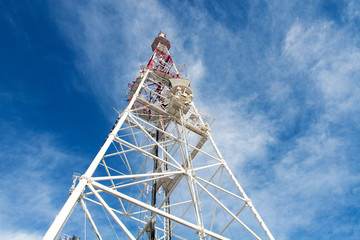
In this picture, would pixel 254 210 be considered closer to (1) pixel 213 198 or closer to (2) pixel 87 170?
(1) pixel 213 198

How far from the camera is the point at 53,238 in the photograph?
6934mm

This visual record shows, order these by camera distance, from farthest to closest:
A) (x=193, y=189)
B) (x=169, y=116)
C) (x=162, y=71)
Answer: (x=162, y=71), (x=169, y=116), (x=193, y=189)

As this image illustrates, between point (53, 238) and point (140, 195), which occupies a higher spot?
point (140, 195)

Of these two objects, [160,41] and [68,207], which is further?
[160,41]

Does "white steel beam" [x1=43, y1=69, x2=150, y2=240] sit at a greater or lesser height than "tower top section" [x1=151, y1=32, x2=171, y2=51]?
lesser

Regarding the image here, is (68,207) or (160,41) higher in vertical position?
(160,41)

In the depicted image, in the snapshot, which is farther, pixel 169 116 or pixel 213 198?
Answer: pixel 169 116

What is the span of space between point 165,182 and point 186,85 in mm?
7025

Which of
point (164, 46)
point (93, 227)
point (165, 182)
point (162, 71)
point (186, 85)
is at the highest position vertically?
point (164, 46)

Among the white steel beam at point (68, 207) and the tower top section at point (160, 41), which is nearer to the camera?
the white steel beam at point (68, 207)

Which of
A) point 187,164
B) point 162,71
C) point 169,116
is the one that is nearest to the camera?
point 187,164

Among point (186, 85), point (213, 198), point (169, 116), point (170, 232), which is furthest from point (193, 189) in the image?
point (186, 85)

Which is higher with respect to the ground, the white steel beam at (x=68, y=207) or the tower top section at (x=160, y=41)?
the tower top section at (x=160, y=41)

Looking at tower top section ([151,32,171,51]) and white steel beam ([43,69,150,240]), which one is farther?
tower top section ([151,32,171,51])
